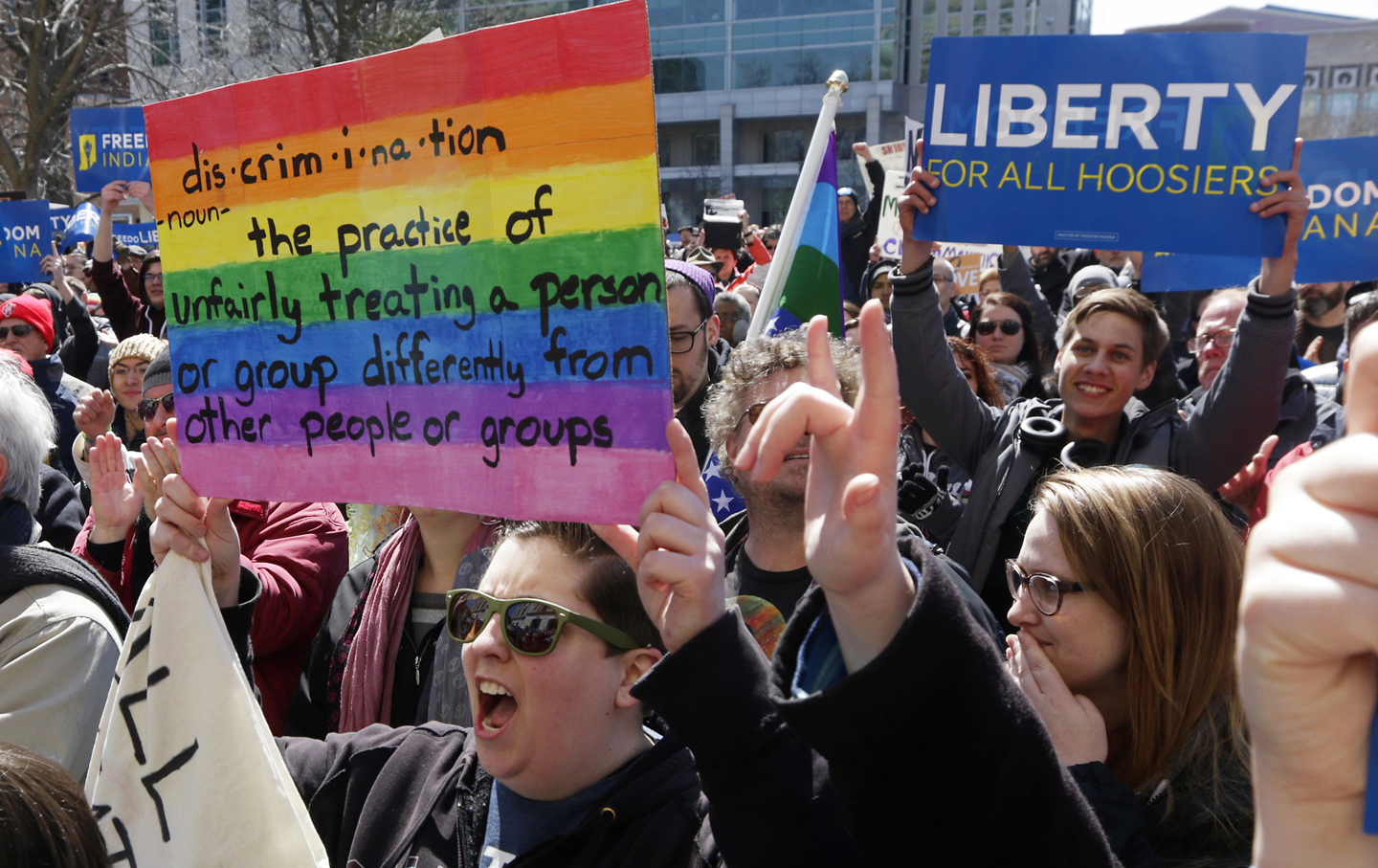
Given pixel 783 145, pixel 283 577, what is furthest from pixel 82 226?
pixel 783 145

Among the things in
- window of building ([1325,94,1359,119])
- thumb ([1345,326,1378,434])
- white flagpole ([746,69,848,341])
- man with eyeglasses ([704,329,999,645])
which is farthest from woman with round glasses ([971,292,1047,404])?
window of building ([1325,94,1359,119])

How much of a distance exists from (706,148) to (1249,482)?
44.4 metres

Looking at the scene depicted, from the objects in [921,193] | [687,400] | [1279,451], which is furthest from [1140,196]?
[687,400]

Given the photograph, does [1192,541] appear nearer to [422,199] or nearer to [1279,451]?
[422,199]

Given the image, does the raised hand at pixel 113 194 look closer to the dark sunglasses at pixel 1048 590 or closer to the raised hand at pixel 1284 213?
the raised hand at pixel 1284 213

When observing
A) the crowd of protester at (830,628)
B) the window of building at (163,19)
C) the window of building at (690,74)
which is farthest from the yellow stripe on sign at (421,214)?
the window of building at (690,74)

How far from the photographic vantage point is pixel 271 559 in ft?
9.46

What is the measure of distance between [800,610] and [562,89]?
2.84 feet

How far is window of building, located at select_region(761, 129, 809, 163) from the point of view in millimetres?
44312

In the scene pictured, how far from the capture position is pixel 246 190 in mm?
2066

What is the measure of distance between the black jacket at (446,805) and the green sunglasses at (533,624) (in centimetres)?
20

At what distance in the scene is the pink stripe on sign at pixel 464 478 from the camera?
1.63 metres

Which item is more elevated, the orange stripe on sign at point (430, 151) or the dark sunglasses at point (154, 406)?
the orange stripe on sign at point (430, 151)

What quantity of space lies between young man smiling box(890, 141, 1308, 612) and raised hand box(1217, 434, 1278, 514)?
8 cm
